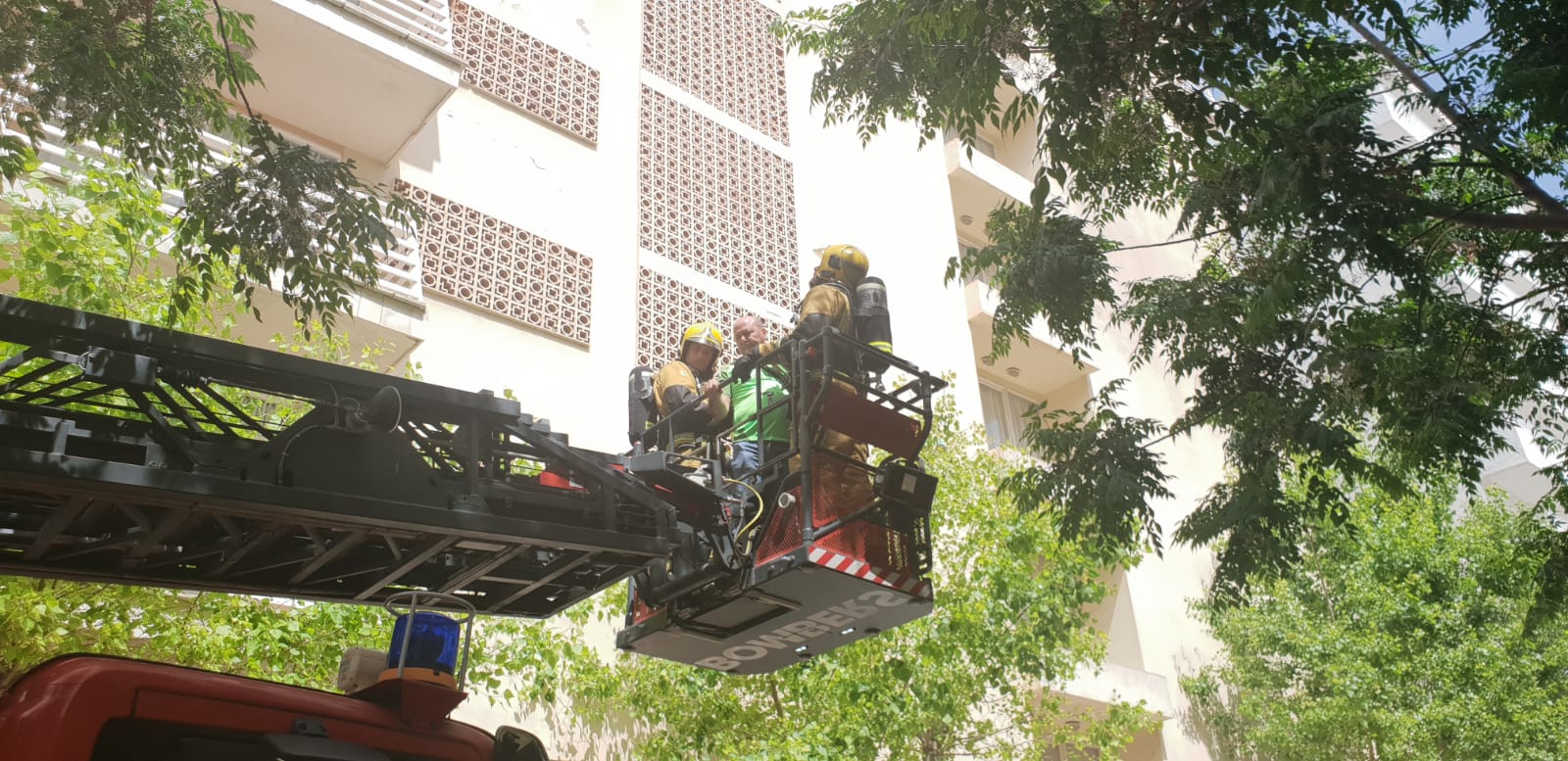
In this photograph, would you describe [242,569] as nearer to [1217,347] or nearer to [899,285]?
[1217,347]

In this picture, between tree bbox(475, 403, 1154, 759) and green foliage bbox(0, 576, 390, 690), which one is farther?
tree bbox(475, 403, 1154, 759)

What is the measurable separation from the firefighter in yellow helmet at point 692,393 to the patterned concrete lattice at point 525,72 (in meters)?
9.58

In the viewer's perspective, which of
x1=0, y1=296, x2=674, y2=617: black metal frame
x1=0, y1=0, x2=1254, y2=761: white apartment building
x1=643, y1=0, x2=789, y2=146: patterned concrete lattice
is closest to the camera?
x1=0, y1=296, x2=674, y2=617: black metal frame

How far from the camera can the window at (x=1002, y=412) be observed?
24.3m

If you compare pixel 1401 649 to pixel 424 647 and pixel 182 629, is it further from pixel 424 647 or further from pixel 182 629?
pixel 424 647

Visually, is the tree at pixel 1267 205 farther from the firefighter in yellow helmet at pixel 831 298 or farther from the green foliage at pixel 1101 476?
the firefighter in yellow helmet at pixel 831 298

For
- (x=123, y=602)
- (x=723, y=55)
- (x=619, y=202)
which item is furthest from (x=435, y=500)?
(x=723, y=55)

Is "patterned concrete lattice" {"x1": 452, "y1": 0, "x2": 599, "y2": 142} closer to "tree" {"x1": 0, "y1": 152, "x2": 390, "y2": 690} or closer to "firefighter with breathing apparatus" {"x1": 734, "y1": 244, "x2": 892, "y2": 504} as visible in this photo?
"tree" {"x1": 0, "y1": 152, "x2": 390, "y2": 690}

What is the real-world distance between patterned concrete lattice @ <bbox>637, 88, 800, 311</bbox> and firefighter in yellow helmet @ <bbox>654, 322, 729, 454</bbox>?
31.4 feet

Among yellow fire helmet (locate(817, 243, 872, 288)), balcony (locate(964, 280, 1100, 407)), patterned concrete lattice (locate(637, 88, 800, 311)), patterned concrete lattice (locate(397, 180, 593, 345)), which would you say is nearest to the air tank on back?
yellow fire helmet (locate(817, 243, 872, 288))

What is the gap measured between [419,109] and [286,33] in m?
1.77

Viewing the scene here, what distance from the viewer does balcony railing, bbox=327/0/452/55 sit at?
48.3ft

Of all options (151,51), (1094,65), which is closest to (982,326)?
(1094,65)

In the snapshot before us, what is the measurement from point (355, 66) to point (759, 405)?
10046mm
